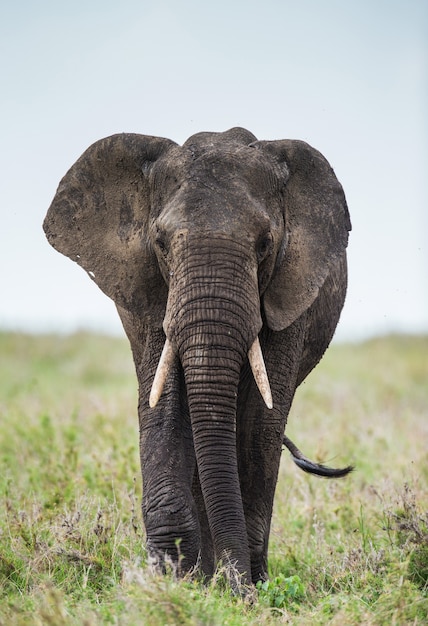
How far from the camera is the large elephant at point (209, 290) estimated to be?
19.9 feet

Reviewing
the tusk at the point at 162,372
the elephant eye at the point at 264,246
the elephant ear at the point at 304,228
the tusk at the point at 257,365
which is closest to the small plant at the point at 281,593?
the tusk at the point at 257,365

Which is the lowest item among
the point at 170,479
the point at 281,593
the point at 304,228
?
the point at 281,593

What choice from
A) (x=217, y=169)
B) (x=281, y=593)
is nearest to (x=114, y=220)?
(x=217, y=169)

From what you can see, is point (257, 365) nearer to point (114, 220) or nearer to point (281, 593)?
point (281, 593)

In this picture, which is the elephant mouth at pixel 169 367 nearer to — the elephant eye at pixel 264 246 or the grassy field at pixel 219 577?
the elephant eye at pixel 264 246

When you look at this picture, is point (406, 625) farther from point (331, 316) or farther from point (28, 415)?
point (28, 415)

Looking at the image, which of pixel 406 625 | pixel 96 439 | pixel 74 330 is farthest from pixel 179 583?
pixel 74 330

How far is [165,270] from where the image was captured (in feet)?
21.1

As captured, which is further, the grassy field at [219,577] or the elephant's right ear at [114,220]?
the elephant's right ear at [114,220]

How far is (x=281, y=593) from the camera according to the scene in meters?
6.07

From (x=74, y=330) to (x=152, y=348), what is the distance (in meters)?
16.4

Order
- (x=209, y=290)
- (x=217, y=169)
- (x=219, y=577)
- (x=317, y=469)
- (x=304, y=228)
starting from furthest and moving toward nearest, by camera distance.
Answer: (x=317, y=469)
(x=304, y=228)
(x=217, y=169)
(x=209, y=290)
(x=219, y=577)

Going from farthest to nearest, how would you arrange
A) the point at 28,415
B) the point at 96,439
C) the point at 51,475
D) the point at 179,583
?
the point at 28,415 < the point at 96,439 < the point at 51,475 < the point at 179,583

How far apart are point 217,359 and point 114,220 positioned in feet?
4.55
